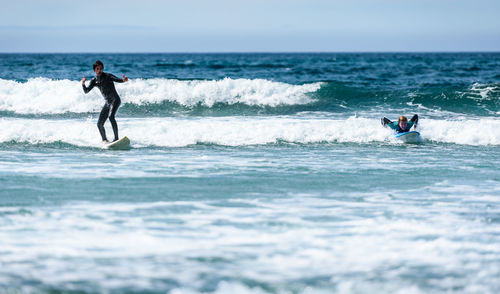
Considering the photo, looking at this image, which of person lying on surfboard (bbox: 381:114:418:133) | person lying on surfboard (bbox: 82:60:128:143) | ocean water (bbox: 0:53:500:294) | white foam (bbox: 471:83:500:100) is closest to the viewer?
ocean water (bbox: 0:53:500:294)

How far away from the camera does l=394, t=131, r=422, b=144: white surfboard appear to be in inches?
527

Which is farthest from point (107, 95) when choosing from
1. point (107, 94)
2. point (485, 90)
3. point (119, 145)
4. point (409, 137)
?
point (485, 90)

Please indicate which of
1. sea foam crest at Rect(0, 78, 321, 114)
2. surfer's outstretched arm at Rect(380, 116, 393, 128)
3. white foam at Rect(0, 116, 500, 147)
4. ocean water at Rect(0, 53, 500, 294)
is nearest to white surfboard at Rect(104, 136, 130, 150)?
ocean water at Rect(0, 53, 500, 294)

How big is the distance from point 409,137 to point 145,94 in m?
11.2

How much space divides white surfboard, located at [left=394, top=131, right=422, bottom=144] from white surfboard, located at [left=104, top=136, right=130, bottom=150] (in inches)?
231

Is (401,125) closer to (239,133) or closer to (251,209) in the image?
(239,133)

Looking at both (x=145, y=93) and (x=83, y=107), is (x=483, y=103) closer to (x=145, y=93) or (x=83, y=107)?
(x=145, y=93)

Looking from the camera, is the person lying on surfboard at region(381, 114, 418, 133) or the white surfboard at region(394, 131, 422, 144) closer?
the white surfboard at region(394, 131, 422, 144)

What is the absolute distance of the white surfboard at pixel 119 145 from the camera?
40.4 ft

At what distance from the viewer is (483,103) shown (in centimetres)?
2250

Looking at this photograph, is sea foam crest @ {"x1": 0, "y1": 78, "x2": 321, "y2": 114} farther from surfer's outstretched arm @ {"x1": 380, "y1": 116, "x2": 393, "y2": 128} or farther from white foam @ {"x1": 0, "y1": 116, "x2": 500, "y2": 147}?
surfer's outstretched arm @ {"x1": 380, "y1": 116, "x2": 393, "y2": 128}

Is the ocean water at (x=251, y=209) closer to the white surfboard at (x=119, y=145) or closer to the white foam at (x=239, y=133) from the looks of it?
the white foam at (x=239, y=133)

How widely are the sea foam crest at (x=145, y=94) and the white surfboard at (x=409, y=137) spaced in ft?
28.4

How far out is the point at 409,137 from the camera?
1346cm
